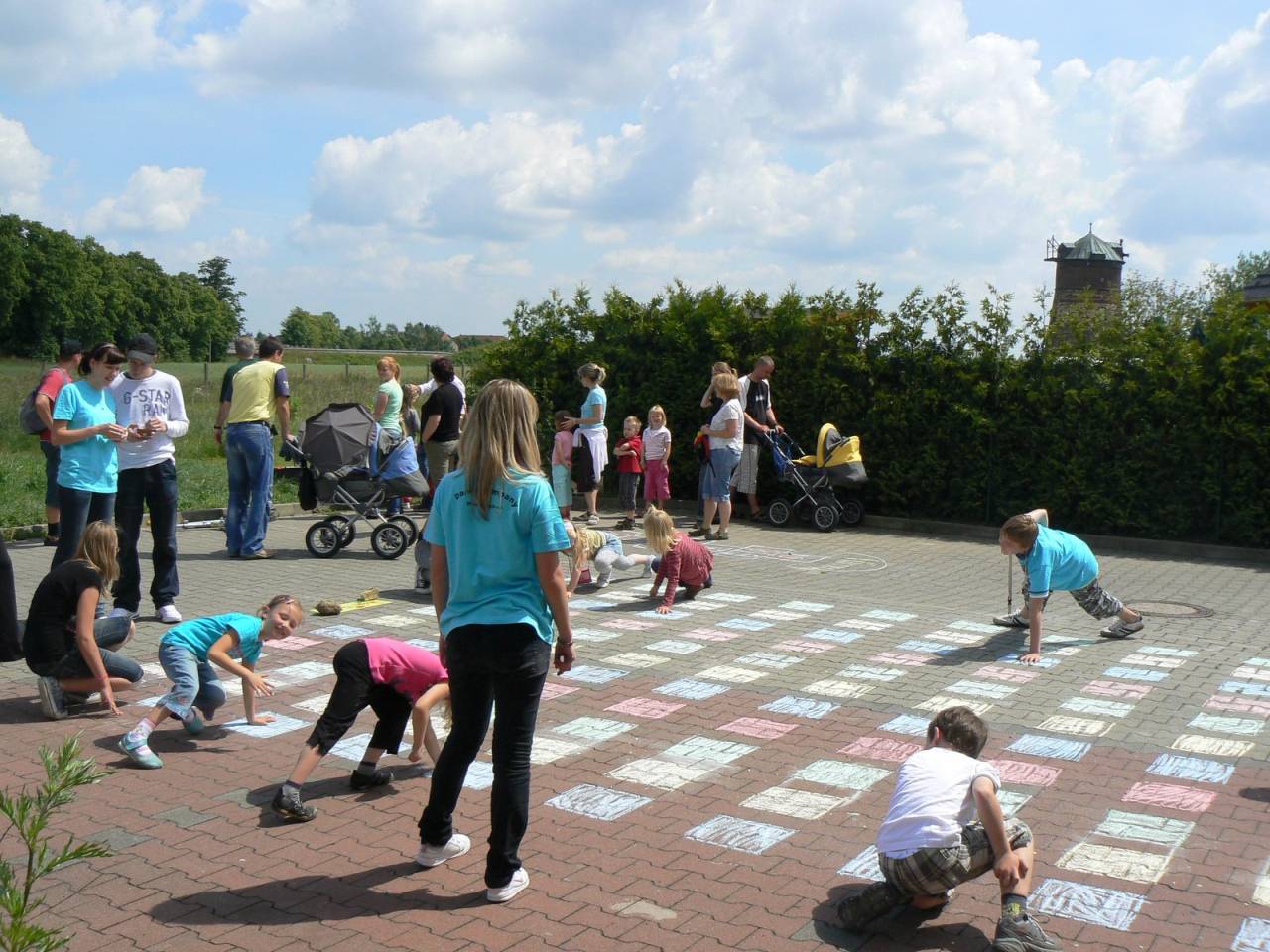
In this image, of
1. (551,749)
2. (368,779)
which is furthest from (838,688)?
(368,779)

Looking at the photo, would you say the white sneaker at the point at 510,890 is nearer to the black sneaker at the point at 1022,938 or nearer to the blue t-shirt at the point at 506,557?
the blue t-shirt at the point at 506,557

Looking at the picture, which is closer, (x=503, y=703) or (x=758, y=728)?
(x=503, y=703)

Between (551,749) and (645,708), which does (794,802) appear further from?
Answer: (645,708)

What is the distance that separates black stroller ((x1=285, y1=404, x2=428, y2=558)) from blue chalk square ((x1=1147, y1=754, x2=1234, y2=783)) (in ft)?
25.7

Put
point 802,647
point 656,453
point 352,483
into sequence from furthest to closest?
1. point 656,453
2. point 352,483
3. point 802,647

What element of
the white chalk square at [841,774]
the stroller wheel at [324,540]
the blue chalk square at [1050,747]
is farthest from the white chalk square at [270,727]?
the stroller wheel at [324,540]

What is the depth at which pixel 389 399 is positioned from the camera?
1395cm

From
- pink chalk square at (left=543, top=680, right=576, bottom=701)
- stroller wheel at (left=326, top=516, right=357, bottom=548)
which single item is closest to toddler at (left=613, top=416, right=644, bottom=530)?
stroller wheel at (left=326, top=516, right=357, bottom=548)

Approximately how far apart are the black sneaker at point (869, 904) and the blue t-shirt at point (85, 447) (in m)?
6.10

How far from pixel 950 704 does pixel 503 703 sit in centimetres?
376

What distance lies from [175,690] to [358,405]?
24.9 feet

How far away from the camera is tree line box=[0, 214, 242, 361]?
73.6 metres

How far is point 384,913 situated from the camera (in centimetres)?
438

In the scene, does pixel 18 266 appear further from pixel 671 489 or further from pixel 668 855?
pixel 668 855
